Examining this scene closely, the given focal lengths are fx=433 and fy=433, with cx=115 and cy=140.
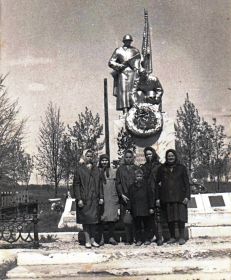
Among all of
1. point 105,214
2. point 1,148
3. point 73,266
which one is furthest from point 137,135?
point 1,148

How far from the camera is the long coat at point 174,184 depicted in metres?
6.52

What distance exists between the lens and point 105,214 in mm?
6719

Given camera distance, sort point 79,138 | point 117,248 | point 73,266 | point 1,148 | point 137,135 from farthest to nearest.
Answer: point 79,138
point 1,148
point 137,135
point 117,248
point 73,266

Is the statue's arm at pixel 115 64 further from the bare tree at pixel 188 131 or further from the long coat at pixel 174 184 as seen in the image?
A: the bare tree at pixel 188 131

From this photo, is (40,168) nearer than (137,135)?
No

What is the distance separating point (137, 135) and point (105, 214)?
369cm

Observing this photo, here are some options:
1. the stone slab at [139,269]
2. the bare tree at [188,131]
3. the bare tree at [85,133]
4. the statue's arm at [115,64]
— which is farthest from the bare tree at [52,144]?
the stone slab at [139,269]

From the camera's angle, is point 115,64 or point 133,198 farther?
point 115,64

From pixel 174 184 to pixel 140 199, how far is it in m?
0.57

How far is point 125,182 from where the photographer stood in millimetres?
6906

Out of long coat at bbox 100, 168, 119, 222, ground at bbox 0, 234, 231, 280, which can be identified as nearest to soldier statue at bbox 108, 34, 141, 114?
long coat at bbox 100, 168, 119, 222

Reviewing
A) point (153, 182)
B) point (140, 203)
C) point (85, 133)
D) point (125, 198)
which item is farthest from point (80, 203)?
point (85, 133)

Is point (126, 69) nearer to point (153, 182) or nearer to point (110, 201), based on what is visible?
point (153, 182)

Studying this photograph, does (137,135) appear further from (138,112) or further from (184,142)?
(184,142)
